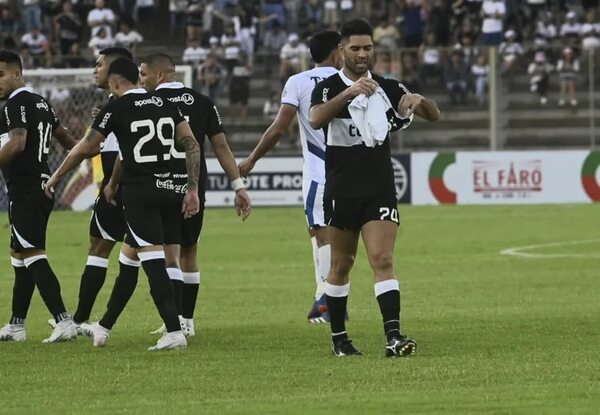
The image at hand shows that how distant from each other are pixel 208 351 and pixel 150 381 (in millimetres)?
1724

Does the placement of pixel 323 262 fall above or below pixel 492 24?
above

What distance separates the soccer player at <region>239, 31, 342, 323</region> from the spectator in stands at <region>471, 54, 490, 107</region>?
66.5 feet

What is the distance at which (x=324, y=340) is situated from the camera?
11828mm

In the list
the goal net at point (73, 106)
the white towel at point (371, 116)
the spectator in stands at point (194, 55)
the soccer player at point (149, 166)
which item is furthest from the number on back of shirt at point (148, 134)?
the spectator in stands at point (194, 55)

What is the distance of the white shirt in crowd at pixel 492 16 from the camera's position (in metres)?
37.2

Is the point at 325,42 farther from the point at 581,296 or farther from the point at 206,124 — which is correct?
the point at 581,296

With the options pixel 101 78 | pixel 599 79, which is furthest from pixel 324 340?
pixel 599 79

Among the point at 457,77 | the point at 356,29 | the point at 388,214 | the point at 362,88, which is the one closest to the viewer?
the point at 362,88

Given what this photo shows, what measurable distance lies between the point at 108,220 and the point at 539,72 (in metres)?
23.2

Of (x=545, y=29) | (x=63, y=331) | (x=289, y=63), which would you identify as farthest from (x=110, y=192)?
(x=545, y=29)

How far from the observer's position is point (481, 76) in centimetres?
3331

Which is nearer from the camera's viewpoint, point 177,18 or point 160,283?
point 160,283

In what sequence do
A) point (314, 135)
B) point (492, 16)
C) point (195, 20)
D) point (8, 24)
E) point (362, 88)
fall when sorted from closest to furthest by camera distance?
point (362, 88), point (314, 135), point (492, 16), point (195, 20), point (8, 24)

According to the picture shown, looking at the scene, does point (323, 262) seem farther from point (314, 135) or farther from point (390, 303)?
point (390, 303)
